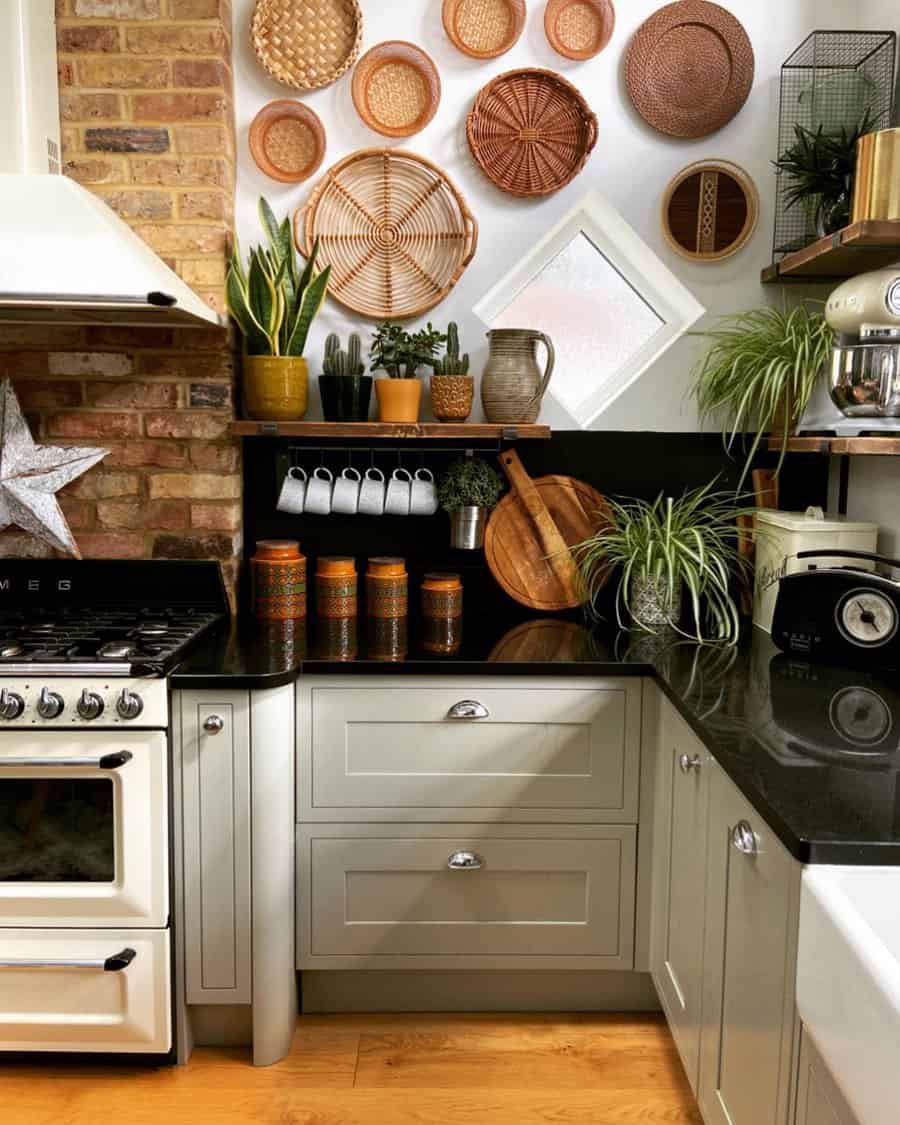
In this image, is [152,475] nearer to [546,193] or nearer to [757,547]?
[546,193]

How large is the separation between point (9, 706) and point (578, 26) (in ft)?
7.16

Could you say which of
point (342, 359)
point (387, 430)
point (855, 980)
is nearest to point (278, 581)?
point (387, 430)

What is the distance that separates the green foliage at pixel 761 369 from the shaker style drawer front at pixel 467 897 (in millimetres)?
1067

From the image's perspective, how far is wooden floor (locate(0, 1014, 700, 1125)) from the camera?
2.01m

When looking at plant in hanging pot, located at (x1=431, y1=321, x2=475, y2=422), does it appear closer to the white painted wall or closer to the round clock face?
the white painted wall

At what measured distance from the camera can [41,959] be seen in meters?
2.08

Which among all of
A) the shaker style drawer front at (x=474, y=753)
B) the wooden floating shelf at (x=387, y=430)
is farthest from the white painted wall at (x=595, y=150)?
the shaker style drawer front at (x=474, y=753)

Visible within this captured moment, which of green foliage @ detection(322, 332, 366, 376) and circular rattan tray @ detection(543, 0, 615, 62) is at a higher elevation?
circular rattan tray @ detection(543, 0, 615, 62)

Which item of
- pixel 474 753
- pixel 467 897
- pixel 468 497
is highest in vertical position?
pixel 468 497

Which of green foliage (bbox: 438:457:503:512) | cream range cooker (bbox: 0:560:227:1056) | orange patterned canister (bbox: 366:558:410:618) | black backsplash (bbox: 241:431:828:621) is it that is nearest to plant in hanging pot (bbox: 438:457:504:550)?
green foliage (bbox: 438:457:503:512)

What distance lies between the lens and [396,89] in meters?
2.69

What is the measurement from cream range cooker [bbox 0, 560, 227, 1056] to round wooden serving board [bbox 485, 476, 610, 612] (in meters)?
0.96

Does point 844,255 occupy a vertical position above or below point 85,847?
above

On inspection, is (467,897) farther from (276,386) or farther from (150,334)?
(150,334)
